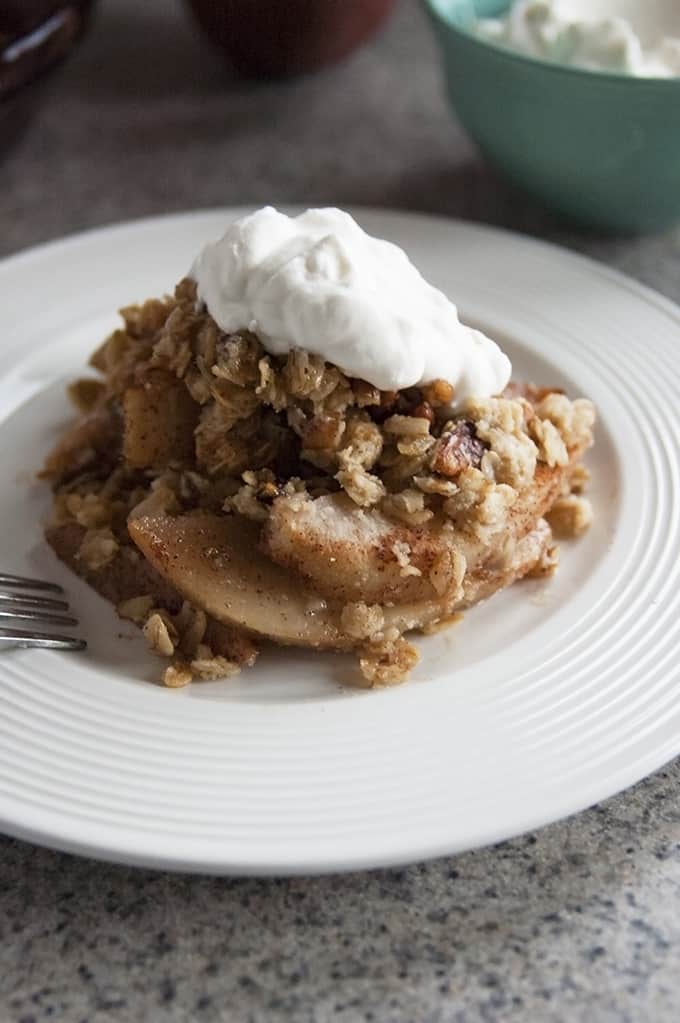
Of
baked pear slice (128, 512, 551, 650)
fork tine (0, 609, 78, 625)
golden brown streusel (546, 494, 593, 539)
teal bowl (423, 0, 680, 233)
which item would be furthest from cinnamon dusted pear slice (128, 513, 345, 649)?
teal bowl (423, 0, 680, 233)

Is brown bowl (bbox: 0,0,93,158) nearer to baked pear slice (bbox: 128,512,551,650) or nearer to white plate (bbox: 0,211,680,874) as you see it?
white plate (bbox: 0,211,680,874)

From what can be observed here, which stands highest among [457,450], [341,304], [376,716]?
[341,304]

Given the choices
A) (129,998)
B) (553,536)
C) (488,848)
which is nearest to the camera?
(129,998)

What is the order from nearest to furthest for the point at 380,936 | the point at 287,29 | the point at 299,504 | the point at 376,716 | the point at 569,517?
the point at 380,936 < the point at 376,716 < the point at 299,504 < the point at 569,517 < the point at 287,29

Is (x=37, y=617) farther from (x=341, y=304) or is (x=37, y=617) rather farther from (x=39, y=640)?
(x=341, y=304)

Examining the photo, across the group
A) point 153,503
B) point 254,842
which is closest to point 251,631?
point 153,503

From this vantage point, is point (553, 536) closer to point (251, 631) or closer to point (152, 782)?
point (251, 631)

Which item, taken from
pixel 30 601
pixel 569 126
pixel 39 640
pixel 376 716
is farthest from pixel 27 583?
pixel 569 126
